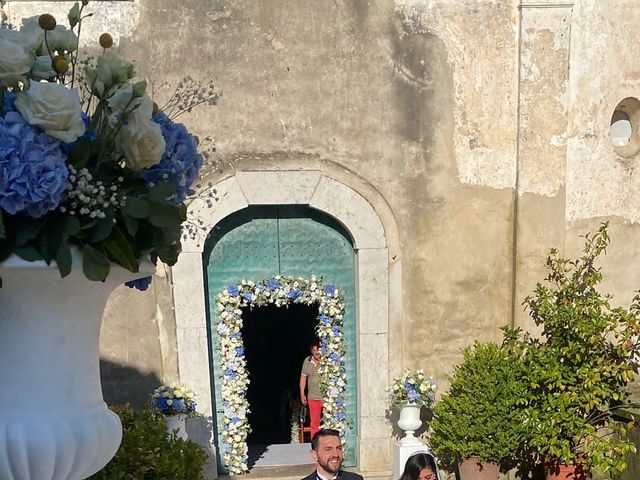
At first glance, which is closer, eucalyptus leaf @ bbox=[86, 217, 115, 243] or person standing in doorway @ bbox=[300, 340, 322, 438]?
eucalyptus leaf @ bbox=[86, 217, 115, 243]

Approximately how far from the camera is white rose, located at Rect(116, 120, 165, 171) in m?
1.86

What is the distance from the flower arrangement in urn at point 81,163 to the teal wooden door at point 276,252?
4.22 m

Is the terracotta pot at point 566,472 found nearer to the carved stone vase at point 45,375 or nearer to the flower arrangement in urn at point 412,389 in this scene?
the flower arrangement in urn at point 412,389

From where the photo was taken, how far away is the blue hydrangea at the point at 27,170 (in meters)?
1.70

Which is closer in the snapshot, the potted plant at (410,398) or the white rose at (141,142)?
the white rose at (141,142)

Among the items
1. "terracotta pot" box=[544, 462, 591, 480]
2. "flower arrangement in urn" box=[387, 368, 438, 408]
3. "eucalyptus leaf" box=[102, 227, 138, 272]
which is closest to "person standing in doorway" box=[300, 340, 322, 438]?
"flower arrangement in urn" box=[387, 368, 438, 408]

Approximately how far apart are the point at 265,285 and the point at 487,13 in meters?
2.97

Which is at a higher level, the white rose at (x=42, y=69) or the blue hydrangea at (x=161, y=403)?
the white rose at (x=42, y=69)

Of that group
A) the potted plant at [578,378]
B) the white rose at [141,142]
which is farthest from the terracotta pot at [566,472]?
the white rose at [141,142]

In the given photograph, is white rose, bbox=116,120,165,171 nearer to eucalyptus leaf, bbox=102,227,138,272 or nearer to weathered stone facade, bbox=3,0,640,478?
eucalyptus leaf, bbox=102,227,138,272

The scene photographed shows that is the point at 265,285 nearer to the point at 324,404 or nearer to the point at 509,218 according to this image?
the point at 324,404

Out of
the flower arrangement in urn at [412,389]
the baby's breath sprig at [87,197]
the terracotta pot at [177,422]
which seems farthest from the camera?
the flower arrangement in urn at [412,389]

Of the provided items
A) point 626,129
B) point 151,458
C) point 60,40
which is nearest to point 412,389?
point 151,458

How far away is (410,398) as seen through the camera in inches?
239
